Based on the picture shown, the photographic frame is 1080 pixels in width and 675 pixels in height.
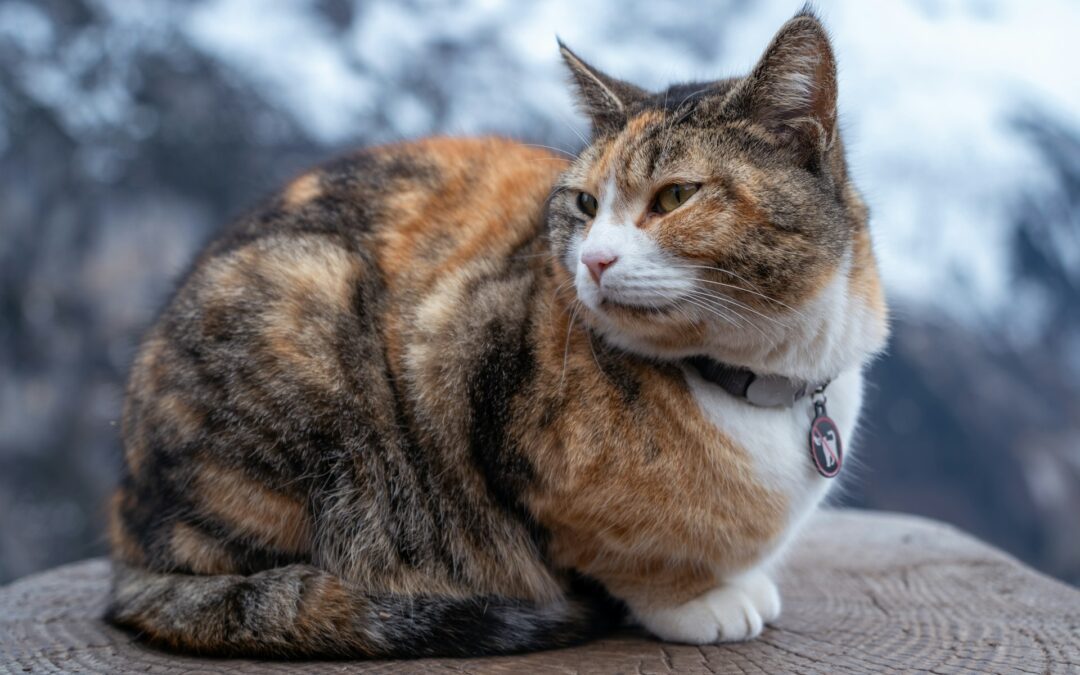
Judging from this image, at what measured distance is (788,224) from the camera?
5.11 feet

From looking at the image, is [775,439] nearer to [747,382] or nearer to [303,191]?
[747,382]

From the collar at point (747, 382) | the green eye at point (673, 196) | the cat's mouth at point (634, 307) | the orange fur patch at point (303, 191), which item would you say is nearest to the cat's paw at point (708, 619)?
the collar at point (747, 382)

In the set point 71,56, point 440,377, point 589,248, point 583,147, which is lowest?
point 440,377

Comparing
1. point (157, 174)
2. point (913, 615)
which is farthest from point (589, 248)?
point (157, 174)

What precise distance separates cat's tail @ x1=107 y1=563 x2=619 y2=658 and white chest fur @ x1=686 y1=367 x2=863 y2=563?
0.49m

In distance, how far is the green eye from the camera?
161 cm

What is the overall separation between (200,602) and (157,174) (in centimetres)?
340

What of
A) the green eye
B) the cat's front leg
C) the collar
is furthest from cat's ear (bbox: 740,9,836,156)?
the cat's front leg

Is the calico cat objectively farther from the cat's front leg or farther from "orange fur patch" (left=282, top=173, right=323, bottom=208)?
"orange fur patch" (left=282, top=173, right=323, bottom=208)

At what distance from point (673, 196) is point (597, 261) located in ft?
0.67

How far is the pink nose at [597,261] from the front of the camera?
60.8 inches

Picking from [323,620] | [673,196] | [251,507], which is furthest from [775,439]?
[251,507]

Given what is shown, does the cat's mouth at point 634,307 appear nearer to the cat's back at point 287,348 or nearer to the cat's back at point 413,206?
the cat's back at point 287,348

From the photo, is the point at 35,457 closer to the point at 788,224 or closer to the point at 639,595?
the point at 639,595
